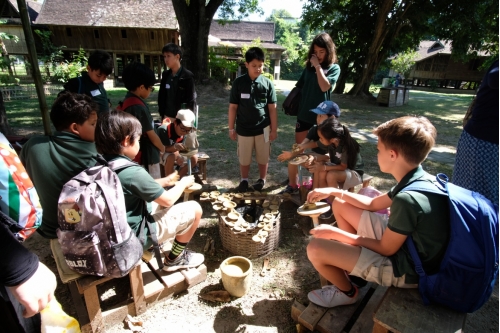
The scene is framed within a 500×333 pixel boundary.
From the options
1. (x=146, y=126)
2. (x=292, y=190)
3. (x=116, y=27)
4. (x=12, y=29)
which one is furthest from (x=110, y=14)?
(x=292, y=190)

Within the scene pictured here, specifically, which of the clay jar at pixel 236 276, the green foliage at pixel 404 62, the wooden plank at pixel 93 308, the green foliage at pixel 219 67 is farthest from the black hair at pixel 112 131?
the green foliage at pixel 404 62

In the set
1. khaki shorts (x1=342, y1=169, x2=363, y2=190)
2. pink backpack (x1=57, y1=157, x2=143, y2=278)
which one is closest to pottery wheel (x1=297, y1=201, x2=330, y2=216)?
khaki shorts (x1=342, y1=169, x2=363, y2=190)

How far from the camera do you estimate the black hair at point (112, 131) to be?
1.87 m

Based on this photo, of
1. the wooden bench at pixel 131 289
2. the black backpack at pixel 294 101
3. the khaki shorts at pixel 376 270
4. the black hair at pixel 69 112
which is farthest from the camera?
the black backpack at pixel 294 101

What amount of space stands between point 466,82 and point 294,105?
3055 cm

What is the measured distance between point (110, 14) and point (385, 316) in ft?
84.0

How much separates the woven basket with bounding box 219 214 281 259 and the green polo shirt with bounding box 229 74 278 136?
4.17ft

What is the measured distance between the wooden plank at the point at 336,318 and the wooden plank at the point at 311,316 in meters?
0.03

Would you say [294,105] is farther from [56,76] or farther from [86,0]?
[86,0]

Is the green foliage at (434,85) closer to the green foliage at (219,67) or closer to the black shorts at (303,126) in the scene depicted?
the green foliage at (219,67)

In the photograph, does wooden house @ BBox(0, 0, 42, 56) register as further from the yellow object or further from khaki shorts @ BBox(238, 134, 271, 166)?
the yellow object

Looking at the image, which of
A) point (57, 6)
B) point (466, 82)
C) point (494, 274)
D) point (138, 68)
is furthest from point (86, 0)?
point (466, 82)

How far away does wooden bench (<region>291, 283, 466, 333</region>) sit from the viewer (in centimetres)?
147

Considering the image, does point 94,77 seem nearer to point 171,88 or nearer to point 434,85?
point 171,88
